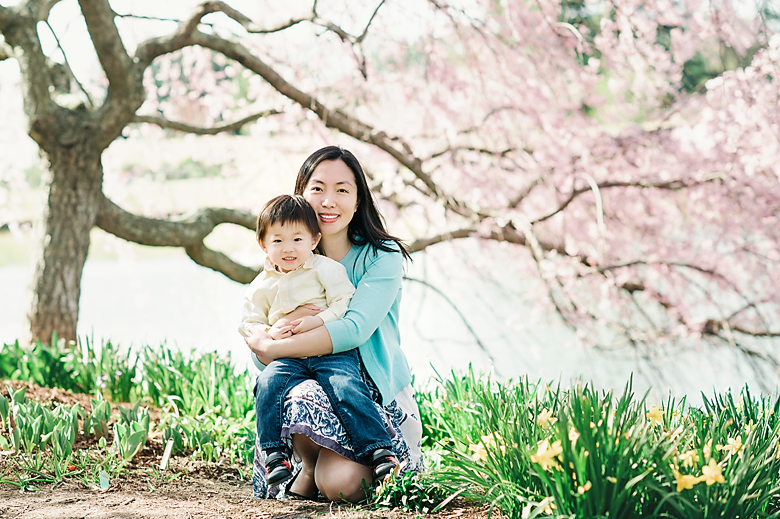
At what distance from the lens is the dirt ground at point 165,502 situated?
2.01 m

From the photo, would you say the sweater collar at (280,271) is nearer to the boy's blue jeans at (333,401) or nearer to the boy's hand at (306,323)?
the boy's hand at (306,323)

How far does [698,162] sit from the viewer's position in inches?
246

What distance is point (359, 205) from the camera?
2.70 m

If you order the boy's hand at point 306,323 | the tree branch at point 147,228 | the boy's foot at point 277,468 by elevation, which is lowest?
the boy's foot at point 277,468

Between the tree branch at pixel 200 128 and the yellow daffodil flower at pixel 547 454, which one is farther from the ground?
the tree branch at pixel 200 128

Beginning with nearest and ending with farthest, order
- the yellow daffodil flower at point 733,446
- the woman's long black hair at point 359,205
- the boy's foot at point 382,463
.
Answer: the yellow daffodil flower at point 733,446, the boy's foot at point 382,463, the woman's long black hair at point 359,205

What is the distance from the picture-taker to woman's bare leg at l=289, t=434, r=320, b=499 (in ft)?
7.64

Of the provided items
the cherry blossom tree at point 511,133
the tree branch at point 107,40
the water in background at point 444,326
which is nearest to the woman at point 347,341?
the water in background at point 444,326

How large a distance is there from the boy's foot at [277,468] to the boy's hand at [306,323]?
0.42 meters

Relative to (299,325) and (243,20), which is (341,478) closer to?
(299,325)

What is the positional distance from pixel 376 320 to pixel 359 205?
0.53 metres

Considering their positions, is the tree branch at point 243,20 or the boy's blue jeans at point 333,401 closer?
the boy's blue jeans at point 333,401

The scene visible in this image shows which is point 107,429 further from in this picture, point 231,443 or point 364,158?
point 364,158

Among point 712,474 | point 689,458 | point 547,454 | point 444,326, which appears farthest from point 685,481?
point 444,326
